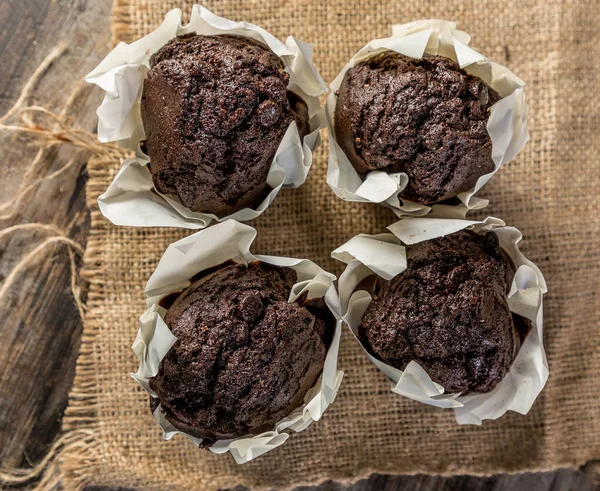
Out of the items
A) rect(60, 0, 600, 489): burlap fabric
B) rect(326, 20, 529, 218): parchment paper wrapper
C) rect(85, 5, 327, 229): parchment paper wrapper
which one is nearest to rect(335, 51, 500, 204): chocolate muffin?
rect(326, 20, 529, 218): parchment paper wrapper

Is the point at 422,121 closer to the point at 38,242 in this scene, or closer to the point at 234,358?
the point at 234,358

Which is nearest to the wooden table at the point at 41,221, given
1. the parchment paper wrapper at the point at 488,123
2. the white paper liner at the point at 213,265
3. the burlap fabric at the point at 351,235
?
the burlap fabric at the point at 351,235

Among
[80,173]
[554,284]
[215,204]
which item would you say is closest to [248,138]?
[215,204]

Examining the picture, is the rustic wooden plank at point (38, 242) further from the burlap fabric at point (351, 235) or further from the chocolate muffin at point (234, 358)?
the chocolate muffin at point (234, 358)

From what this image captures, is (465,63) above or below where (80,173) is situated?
above

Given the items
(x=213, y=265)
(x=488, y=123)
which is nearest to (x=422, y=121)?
(x=488, y=123)

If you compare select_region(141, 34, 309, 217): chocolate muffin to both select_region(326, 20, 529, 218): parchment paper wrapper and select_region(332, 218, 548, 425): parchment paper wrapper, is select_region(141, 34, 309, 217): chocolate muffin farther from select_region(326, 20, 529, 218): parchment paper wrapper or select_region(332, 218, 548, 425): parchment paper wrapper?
select_region(332, 218, 548, 425): parchment paper wrapper

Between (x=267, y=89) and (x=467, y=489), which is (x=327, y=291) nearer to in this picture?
(x=267, y=89)
